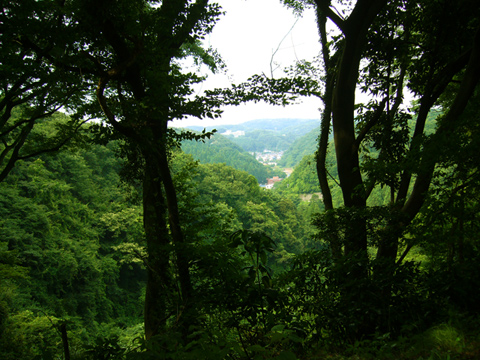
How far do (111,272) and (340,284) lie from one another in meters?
23.1

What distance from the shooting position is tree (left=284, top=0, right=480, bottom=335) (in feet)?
11.5

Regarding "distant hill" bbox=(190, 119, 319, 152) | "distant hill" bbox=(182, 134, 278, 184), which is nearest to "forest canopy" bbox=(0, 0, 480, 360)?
"distant hill" bbox=(182, 134, 278, 184)

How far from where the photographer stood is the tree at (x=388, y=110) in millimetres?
3490

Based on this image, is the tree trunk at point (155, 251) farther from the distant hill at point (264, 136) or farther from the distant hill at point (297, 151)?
the distant hill at point (264, 136)

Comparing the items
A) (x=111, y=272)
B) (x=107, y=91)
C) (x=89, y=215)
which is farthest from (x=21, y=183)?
(x=107, y=91)

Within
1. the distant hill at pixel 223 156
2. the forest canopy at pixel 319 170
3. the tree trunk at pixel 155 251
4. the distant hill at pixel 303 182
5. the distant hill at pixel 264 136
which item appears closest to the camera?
the forest canopy at pixel 319 170

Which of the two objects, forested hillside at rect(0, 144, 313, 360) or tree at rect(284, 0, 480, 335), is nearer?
tree at rect(284, 0, 480, 335)

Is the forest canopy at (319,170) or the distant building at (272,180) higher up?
the forest canopy at (319,170)

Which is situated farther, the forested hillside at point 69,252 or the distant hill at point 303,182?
the distant hill at point 303,182

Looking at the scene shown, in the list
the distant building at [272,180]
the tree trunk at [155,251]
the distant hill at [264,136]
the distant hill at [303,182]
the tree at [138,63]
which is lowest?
the distant building at [272,180]

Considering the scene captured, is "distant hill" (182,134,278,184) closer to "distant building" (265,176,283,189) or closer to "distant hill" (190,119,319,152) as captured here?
"distant building" (265,176,283,189)

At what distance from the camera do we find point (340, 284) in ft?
10.7

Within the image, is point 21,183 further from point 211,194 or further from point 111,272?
point 211,194

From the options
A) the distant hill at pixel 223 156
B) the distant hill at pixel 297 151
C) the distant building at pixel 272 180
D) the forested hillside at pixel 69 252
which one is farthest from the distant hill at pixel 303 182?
the distant hill at pixel 297 151
